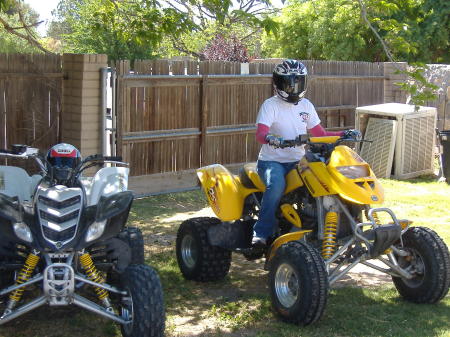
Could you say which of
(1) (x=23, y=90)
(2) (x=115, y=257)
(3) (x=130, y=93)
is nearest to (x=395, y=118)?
(3) (x=130, y=93)

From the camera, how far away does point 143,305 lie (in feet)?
14.9

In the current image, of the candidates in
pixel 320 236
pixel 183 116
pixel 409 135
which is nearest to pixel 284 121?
pixel 320 236

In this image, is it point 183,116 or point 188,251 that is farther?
point 183,116

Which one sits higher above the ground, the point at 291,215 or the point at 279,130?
the point at 279,130

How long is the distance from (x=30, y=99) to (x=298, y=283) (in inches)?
226

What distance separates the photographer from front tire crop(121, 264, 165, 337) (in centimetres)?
452

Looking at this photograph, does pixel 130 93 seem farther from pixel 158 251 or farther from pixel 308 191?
pixel 308 191

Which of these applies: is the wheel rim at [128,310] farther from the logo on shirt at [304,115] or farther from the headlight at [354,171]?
the logo on shirt at [304,115]

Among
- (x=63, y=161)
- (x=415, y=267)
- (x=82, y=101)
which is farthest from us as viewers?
(x=82, y=101)

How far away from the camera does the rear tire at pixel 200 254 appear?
21.3 feet

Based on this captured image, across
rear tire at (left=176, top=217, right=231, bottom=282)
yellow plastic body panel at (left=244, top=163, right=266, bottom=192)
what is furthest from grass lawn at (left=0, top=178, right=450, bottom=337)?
yellow plastic body panel at (left=244, top=163, right=266, bottom=192)

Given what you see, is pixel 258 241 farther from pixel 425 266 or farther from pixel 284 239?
pixel 425 266

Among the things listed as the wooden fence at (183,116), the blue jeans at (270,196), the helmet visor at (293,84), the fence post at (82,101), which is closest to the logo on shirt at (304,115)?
the helmet visor at (293,84)

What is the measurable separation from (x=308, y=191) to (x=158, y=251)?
2509mm
